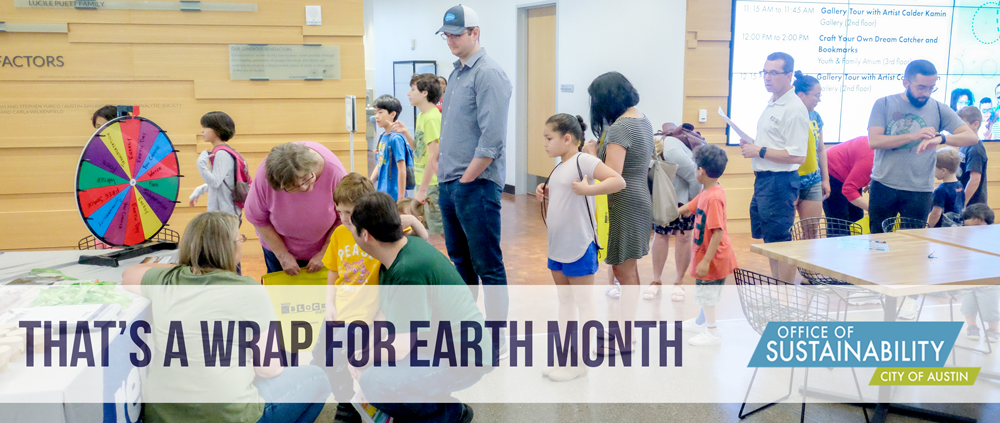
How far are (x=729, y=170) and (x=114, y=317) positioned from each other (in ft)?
19.3

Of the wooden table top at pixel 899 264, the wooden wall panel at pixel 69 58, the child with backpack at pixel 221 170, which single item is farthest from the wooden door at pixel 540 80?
the wooden table top at pixel 899 264

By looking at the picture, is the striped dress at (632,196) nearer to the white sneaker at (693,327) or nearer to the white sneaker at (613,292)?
the white sneaker at (693,327)

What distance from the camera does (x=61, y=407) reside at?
5.05 ft

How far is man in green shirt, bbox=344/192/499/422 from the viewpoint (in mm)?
2086

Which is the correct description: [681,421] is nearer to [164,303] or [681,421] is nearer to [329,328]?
[329,328]

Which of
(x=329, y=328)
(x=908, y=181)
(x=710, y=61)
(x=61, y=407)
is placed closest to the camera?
(x=61, y=407)

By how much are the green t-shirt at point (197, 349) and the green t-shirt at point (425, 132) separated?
244cm

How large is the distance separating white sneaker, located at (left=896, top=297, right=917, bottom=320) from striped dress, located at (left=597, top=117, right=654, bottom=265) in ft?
6.24

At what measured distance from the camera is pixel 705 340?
11.4 feet

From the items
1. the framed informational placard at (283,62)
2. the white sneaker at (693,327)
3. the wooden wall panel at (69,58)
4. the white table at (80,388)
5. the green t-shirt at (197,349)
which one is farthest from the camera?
the framed informational placard at (283,62)

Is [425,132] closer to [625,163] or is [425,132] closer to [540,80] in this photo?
[625,163]

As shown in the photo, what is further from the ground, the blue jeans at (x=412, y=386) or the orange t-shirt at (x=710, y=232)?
the orange t-shirt at (x=710, y=232)

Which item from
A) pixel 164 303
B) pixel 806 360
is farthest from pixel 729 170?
pixel 164 303

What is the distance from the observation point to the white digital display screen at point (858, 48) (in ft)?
20.9
